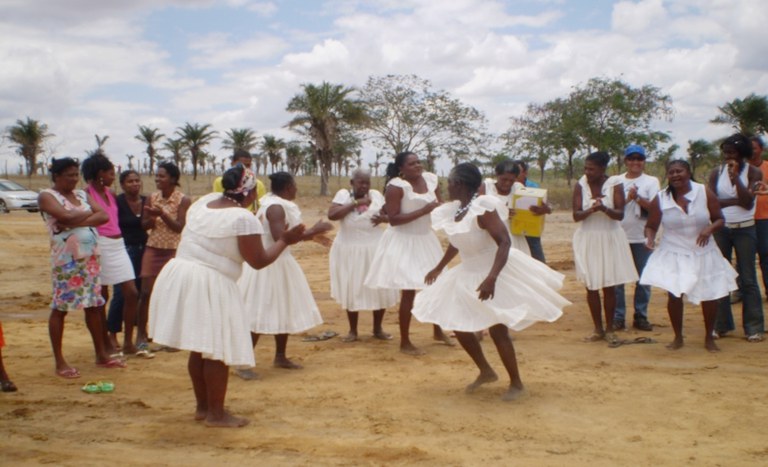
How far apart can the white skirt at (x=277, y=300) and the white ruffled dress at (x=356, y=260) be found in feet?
3.43

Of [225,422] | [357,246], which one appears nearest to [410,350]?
[357,246]

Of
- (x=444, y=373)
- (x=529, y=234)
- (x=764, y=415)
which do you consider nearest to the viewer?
(x=764, y=415)

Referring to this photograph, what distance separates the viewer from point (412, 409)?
5137 millimetres

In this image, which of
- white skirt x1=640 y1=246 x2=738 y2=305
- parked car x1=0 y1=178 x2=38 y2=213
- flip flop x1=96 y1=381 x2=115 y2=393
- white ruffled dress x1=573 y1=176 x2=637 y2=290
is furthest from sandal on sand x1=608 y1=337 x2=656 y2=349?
parked car x1=0 y1=178 x2=38 y2=213

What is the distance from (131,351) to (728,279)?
589 cm

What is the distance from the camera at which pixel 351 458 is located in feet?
13.7

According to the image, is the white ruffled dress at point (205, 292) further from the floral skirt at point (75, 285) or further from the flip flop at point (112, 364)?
the flip flop at point (112, 364)

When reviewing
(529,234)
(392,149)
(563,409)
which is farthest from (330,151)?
(563,409)

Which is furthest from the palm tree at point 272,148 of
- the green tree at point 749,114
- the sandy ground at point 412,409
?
the sandy ground at point 412,409

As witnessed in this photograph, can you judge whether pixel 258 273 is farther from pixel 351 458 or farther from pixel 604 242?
pixel 604 242

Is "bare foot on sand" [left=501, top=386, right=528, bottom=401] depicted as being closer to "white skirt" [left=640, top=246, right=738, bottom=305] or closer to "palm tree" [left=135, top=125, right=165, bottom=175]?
"white skirt" [left=640, top=246, right=738, bottom=305]

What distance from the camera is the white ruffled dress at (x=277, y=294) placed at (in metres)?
6.23

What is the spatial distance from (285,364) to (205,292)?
216 cm

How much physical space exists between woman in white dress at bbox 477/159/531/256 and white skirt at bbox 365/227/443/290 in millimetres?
960
